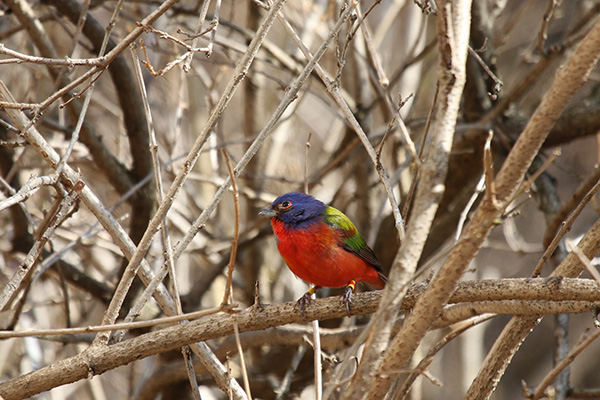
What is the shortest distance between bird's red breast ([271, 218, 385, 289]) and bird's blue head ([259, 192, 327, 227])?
67 mm

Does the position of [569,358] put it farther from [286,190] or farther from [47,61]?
[286,190]

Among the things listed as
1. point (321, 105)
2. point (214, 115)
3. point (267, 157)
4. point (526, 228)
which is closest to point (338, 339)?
point (214, 115)

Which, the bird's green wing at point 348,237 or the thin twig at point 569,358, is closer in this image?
the thin twig at point 569,358

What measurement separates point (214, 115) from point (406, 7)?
613cm

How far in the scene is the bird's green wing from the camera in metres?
4.71

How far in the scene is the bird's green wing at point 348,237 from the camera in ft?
15.5

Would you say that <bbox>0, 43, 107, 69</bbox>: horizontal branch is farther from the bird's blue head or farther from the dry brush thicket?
the bird's blue head

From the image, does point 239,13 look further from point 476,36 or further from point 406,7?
point 476,36

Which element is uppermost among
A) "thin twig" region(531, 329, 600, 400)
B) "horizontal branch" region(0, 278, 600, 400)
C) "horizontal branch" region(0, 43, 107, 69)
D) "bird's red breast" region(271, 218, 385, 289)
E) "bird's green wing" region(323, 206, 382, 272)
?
"bird's green wing" region(323, 206, 382, 272)

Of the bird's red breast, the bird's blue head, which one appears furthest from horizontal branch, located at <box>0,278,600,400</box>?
the bird's blue head

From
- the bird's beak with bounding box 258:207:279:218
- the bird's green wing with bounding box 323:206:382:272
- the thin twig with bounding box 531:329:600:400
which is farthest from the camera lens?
the bird's beak with bounding box 258:207:279:218

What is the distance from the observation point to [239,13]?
10234mm

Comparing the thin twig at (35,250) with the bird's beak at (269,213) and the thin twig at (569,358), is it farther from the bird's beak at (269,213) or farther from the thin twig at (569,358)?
the thin twig at (569,358)

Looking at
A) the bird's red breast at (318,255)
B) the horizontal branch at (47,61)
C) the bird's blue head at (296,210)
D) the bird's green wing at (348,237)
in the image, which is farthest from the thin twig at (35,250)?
the bird's green wing at (348,237)
